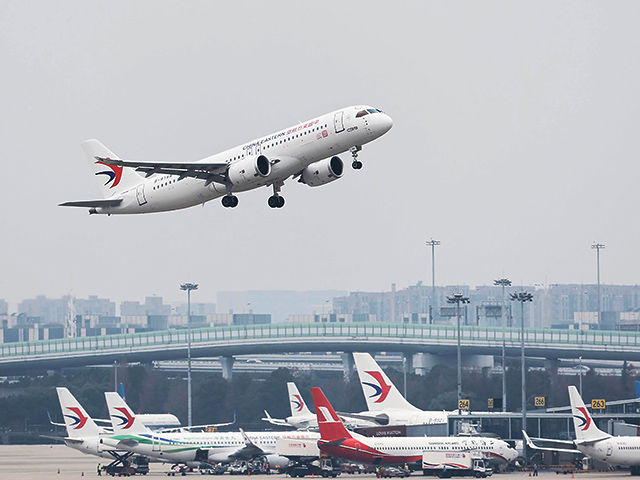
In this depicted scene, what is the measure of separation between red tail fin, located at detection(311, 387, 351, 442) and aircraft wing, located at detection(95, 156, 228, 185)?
63.7ft

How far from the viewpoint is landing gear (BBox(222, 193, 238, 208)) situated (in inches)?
3027

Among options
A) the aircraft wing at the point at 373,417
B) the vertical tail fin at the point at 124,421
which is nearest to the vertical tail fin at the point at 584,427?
the aircraft wing at the point at 373,417

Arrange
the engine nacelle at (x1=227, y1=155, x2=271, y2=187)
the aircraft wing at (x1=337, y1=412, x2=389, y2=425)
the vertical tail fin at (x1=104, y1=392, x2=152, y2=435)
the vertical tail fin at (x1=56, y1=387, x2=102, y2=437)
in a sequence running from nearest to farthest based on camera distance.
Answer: the engine nacelle at (x1=227, y1=155, x2=271, y2=187)
the vertical tail fin at (x1=104, y1=392, x2=152, y2=435)
the aircraft wing at (x1=337, y1=412, x2=389, y2=425)
the vertical tail fin at (x1=56, y1=387, x2=102, y2=437)

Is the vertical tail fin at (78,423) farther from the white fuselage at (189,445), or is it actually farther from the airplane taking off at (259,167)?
the airplane taking off at (259,167)

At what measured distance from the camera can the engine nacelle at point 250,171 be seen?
70.9 m

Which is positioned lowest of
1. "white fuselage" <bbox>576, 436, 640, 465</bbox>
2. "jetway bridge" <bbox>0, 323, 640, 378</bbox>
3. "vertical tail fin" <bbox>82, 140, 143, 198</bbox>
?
"white fuselage" <bbox>576, 436, 640, 465</bbox>

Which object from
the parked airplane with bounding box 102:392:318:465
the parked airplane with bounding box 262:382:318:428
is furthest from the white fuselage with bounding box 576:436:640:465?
the parked airplane with bounding box 262:382:318:428

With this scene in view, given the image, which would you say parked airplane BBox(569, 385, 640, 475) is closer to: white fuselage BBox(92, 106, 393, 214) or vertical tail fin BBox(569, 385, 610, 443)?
vertical tail fin BBox(569, 385, 610, 443)

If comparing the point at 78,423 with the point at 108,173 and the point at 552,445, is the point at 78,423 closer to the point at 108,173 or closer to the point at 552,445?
the point at 108,173

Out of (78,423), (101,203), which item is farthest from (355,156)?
(78,423)

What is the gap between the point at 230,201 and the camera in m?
77.1

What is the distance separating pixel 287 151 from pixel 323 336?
114m

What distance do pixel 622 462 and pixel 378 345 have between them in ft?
319

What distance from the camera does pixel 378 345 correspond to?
181625mm
